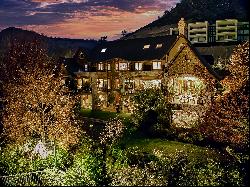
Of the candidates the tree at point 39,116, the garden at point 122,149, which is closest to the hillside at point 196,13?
the garden at point 122,149

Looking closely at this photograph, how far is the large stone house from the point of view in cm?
4688

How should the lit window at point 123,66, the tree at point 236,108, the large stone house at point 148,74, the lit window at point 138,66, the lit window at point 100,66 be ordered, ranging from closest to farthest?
the tree at point 236,108, the large stone house at point 148,74, the lit window at point 138,66, the lit window at point 123,66, the lit window at point 100,66

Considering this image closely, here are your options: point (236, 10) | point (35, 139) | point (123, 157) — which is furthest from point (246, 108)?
point (236, 10)

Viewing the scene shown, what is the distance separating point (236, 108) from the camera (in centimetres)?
3178

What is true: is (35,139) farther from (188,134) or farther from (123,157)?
(188,134)

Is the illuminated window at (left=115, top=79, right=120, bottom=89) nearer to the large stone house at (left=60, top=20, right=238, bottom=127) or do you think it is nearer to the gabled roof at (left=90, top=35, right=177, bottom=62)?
the large stone house at (left=60, top=20, right=238, bottom=127)

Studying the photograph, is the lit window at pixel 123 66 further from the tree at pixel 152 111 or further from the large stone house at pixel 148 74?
the tree at pixel 152 111

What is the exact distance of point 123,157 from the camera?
107 ft

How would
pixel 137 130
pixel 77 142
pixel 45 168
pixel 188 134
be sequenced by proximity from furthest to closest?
pixel 137 130 < pixel 188 134 < pixel 77 142 < pixel 45 168

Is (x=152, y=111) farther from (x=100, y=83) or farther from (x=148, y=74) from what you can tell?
(x=100, y=83)

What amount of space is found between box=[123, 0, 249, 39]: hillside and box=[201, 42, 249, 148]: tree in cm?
10213

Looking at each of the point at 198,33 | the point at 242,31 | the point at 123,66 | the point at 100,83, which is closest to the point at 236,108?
the point at 123,66

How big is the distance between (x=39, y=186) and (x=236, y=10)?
135m

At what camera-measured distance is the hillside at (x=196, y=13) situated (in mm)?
139625
